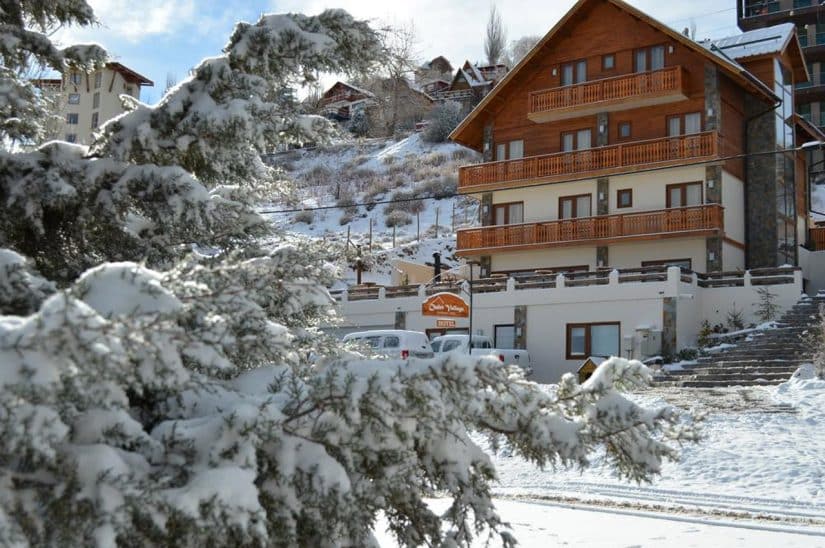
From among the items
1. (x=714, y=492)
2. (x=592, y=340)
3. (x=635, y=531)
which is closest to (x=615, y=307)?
(x=592, y=340)

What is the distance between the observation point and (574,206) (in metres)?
33.3

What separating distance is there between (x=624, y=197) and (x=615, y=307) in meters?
5.44

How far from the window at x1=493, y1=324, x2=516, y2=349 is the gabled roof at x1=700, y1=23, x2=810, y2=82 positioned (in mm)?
11925

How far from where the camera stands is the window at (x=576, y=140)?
33.6m

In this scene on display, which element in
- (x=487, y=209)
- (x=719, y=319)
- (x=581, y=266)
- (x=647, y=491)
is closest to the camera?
(x=647, y=491)

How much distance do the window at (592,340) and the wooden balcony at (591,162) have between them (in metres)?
5.69

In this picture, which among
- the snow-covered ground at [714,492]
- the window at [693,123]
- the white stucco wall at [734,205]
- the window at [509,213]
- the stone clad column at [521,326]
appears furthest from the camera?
the window at [509,213]

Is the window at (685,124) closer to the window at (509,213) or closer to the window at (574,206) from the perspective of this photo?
the window at (574,206)

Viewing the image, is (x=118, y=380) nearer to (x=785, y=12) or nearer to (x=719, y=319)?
(x=719, y=319)

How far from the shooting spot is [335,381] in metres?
3.95

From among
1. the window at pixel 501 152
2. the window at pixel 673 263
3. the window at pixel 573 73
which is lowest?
the window at pixel 673 263

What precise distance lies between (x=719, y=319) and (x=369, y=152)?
4994 cm

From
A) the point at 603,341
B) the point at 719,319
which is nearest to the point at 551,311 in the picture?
the point at 603,341

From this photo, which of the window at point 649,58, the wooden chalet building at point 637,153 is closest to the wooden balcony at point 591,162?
the wooden chalet building at point 637,153
